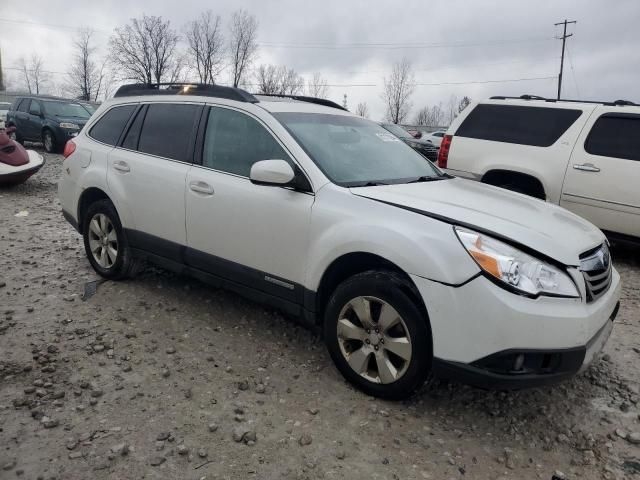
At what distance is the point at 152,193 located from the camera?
4.09 m

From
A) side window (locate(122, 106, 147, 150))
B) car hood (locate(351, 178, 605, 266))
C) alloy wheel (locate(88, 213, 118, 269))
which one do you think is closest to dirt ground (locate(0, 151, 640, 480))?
alloy wheel (locate(88, 213, 118, 269))

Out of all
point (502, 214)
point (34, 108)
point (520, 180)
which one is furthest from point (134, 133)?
point (34, 108)

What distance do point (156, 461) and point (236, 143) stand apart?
7.12 ft

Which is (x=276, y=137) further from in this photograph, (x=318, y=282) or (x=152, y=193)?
(x=152, y=193)

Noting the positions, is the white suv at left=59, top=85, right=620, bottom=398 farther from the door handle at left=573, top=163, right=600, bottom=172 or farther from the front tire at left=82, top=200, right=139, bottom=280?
the door handle at left=573, top=163, right=600, bottom=172

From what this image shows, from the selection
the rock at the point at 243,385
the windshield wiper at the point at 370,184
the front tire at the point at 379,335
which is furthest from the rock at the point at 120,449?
the windshield wiper at the point at 370,184

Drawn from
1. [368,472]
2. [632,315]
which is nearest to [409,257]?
[368,472]

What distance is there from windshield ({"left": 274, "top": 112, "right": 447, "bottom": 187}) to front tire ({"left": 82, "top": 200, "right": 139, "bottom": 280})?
1.94 metres

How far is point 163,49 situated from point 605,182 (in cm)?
4720

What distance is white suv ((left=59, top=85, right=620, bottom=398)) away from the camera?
2521 mm

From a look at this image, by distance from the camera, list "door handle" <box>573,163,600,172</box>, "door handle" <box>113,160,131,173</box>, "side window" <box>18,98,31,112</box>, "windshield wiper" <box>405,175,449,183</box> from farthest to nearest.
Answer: "side window" <box>18,98,31,112</box>, "door handle" <box>573,163,600,172</box>, "door handle" <box>113,160,131,173</box>, "windshield wiper" <box>405,175,449,183</box>

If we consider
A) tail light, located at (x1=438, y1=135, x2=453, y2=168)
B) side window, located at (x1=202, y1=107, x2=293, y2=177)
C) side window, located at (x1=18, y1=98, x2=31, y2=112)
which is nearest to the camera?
side window, located at (x1=202, y1=107, x2=293, y2=177)

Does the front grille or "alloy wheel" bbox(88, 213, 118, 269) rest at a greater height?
the front grille

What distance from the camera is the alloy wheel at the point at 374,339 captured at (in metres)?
2.80
